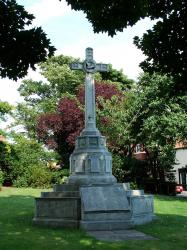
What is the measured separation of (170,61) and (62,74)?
37163mm

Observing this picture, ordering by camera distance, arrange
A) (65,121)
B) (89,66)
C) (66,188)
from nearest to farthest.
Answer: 1. (66,188)
2. (89,66)
3. (65,121)

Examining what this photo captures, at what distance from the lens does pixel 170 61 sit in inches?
310

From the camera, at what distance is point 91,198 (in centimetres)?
1420

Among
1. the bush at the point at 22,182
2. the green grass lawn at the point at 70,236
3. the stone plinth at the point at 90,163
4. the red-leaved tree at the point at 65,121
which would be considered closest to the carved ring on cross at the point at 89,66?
the stone plinth at the point at 90,163

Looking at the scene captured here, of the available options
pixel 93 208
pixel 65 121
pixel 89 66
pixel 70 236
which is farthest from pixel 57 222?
pixel 65 121

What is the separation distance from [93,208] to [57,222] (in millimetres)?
1350

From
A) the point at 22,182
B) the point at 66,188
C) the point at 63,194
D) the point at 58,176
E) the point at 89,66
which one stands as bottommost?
the point at 63,194

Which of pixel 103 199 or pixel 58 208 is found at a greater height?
pixel 103 199

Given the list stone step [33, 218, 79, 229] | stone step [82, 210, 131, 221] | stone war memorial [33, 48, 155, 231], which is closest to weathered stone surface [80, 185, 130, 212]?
stone war memorial [33, 48, 155, 231]

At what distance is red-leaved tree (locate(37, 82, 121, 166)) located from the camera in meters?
35.7

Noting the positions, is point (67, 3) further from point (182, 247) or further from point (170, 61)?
point (182, 247)

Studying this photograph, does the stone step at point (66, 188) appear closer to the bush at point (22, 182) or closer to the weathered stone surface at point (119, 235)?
the weathered stone surface at point (119, 235)

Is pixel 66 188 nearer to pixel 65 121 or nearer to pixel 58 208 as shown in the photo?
pixel 58 208

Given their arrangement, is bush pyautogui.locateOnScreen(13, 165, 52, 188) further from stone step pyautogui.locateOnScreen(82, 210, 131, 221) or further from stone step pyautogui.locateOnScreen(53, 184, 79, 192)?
stone step pyautogui.locateOnScreen(82, 210, 131, 221)
